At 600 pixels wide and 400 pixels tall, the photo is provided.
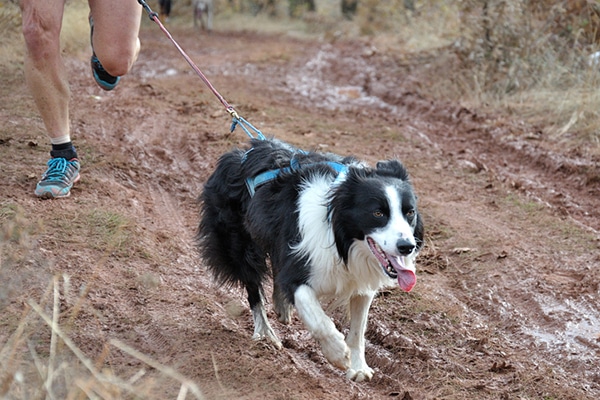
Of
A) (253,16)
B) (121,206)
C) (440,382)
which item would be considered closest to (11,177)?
(121,206)

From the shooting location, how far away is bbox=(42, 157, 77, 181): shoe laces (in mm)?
5410

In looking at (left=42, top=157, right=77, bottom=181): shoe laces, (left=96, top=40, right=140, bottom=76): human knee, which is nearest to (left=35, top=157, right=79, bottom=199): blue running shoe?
(left=42, top=157, right=77, bottom=181): shoe laces

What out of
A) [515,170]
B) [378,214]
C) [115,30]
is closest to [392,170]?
[378,214]

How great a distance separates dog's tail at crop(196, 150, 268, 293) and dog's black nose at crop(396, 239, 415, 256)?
1.14 meters

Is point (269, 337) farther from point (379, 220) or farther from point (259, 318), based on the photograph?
point (379, 220)

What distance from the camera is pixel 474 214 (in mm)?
6484

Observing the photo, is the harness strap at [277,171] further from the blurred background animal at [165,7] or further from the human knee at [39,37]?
the blurred background animal at [165,7]

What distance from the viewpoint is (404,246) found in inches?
141

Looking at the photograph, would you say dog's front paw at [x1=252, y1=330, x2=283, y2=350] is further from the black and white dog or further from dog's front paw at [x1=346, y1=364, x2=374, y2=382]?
dog's front paw at [x1=346, y1=364, x2=374, y2=382]

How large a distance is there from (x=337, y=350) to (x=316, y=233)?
611 mm

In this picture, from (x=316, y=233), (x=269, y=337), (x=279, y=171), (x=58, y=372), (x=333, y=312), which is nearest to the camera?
(x=58, y=372)

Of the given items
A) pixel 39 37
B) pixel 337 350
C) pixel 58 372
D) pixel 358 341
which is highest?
pixel 39 37

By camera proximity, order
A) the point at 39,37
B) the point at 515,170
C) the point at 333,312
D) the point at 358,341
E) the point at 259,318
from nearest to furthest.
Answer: the point at 358,341 < the point at 259,318 < the point at 333,312 < the point at 39,37 < the point at 515,170

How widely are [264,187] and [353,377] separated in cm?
114
